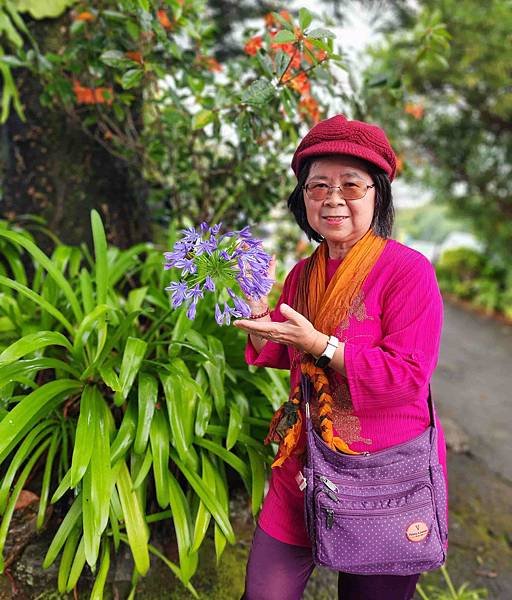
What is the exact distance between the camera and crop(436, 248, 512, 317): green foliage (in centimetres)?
819

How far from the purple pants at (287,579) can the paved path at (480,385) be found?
7.37 ft

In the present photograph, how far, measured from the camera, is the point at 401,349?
129 cm

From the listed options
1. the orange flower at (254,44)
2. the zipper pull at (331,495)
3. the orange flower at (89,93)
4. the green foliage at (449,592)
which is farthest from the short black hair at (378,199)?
the green foliage at (449,592)

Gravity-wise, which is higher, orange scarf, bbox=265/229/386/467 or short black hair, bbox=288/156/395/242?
short black hair, bbox=288/156/395/242

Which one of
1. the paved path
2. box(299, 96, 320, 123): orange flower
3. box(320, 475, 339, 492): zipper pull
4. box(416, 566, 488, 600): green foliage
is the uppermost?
box(299, 96, 320, 123): orange flower

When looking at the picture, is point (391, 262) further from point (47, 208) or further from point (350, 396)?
point (47, 208)

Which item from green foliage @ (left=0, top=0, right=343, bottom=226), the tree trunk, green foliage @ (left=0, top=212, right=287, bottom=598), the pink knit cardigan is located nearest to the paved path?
green foliage @ (left=0, top=212, right=287, bottom=598)

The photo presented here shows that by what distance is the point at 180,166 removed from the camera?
3.02 m

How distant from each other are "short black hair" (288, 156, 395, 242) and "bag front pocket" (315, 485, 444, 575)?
0.69 metres

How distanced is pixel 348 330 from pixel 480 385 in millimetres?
4408

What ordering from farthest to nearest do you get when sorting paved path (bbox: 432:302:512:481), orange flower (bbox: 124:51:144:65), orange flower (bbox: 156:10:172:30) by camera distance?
paved path (bbox: 432:302:512:481) → orange flower (bbox: 156:10:172:30) → orange flower (bbox: 124:51:144:65)

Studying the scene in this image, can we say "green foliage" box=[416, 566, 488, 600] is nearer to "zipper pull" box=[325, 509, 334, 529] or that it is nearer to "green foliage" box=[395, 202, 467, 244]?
"zipper pull" box=[325, 509, 334, 529]

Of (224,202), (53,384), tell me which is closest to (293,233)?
(224,202)

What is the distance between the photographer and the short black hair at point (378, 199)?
4.59 feet
